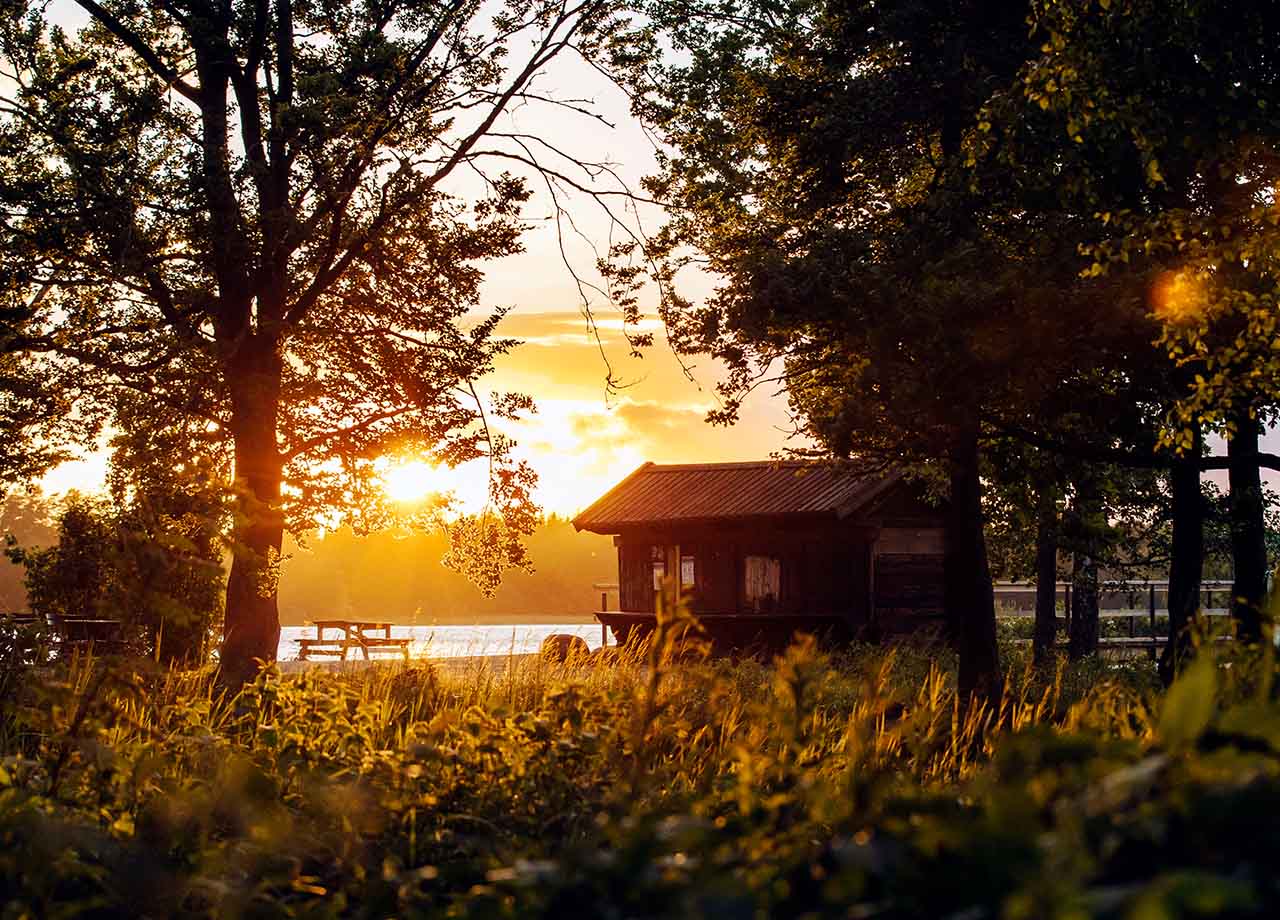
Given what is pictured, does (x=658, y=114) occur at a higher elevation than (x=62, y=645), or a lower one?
higher

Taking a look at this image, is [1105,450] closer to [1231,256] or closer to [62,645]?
[1231,256]

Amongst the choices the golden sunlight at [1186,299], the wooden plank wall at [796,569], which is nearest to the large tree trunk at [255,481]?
the golden sunlight at [1186,299]

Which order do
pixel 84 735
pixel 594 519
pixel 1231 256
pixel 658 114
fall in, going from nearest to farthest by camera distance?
1. pixel 84 735
2. pixel 1231 256
3. pixel 658 114
4. pixel 594 519

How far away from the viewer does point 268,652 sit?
18.1m

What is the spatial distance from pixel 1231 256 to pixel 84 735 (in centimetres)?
983

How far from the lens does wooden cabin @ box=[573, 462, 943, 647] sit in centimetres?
2855

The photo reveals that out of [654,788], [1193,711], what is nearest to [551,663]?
[654,788]

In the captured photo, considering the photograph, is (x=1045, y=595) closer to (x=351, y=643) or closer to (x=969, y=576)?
(x=969, y=576)

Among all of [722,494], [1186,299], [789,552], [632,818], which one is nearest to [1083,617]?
[789,552]

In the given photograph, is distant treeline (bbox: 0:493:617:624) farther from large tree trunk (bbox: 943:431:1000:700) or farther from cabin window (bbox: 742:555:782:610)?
large tree trunk (bbox: 943:431:1000:700)

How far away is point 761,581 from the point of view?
29.9 m

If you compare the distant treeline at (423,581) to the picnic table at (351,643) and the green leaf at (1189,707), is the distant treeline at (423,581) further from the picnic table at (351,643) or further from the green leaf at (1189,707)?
the green leaf at (1189,707)

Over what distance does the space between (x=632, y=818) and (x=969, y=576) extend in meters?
15.4

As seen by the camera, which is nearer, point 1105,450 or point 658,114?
point 1105,450
